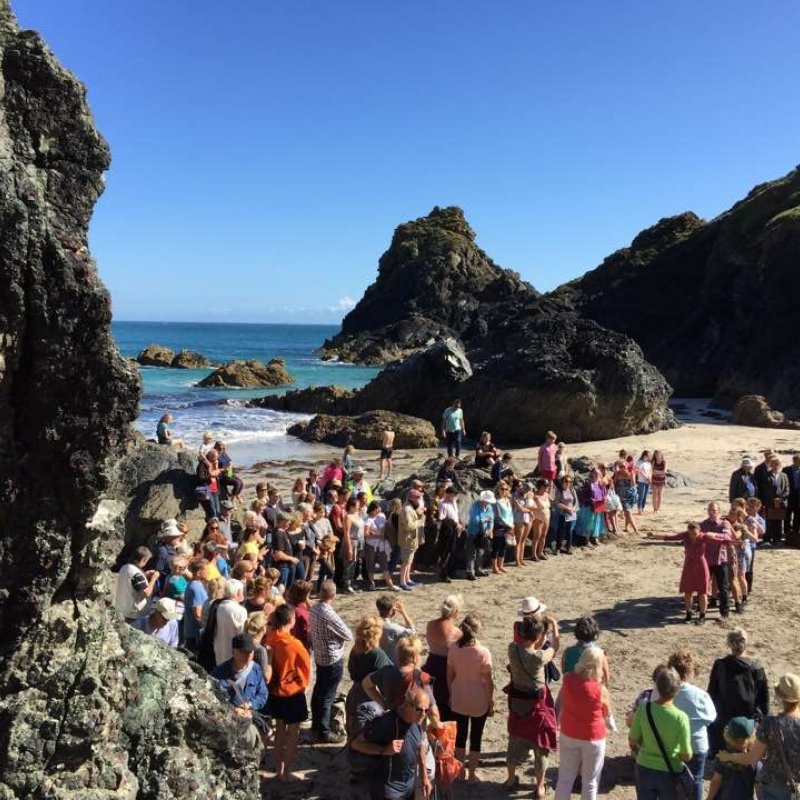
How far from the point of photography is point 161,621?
6547mm

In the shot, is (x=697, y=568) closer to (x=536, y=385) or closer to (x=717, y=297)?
(x=536, y=385)

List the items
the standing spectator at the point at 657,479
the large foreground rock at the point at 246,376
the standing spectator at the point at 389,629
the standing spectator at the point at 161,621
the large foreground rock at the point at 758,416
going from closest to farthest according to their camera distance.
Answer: the standing spectator at the point at 161,621 → the standing spectator at the point at 389,629 → the standing spectator at the point at 657,479 → the large foreground rock at the point at 758,416 → the large foreground rock at the point at 246,376

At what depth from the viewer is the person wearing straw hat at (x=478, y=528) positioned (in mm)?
12914

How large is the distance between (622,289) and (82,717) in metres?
61.9

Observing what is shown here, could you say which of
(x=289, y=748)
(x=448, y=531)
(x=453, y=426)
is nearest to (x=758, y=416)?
(x=453, y=426)

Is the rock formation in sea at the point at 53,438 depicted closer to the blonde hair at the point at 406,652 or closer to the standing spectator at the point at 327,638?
the blonde hair at the point at 406,652

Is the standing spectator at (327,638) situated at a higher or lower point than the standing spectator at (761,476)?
lower

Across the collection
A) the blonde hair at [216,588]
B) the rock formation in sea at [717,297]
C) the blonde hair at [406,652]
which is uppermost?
the rock formation in sea at [717,297]

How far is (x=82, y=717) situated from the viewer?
4008 mm

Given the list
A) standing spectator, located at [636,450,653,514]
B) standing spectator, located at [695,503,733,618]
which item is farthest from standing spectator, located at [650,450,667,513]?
standing spectator, located at [695,503,733,618]

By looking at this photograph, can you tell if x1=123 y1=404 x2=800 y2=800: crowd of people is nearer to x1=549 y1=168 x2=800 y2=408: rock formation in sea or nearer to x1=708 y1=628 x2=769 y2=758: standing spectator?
x1=708 y1=628 x2=769 y2=758: standing spectator

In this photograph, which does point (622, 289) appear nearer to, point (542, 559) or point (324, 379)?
point (324, 379)

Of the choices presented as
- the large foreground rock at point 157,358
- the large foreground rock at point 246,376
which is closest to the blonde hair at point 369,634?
the large foreground rock at point 246,376

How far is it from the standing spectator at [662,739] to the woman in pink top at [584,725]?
315 millimetres
